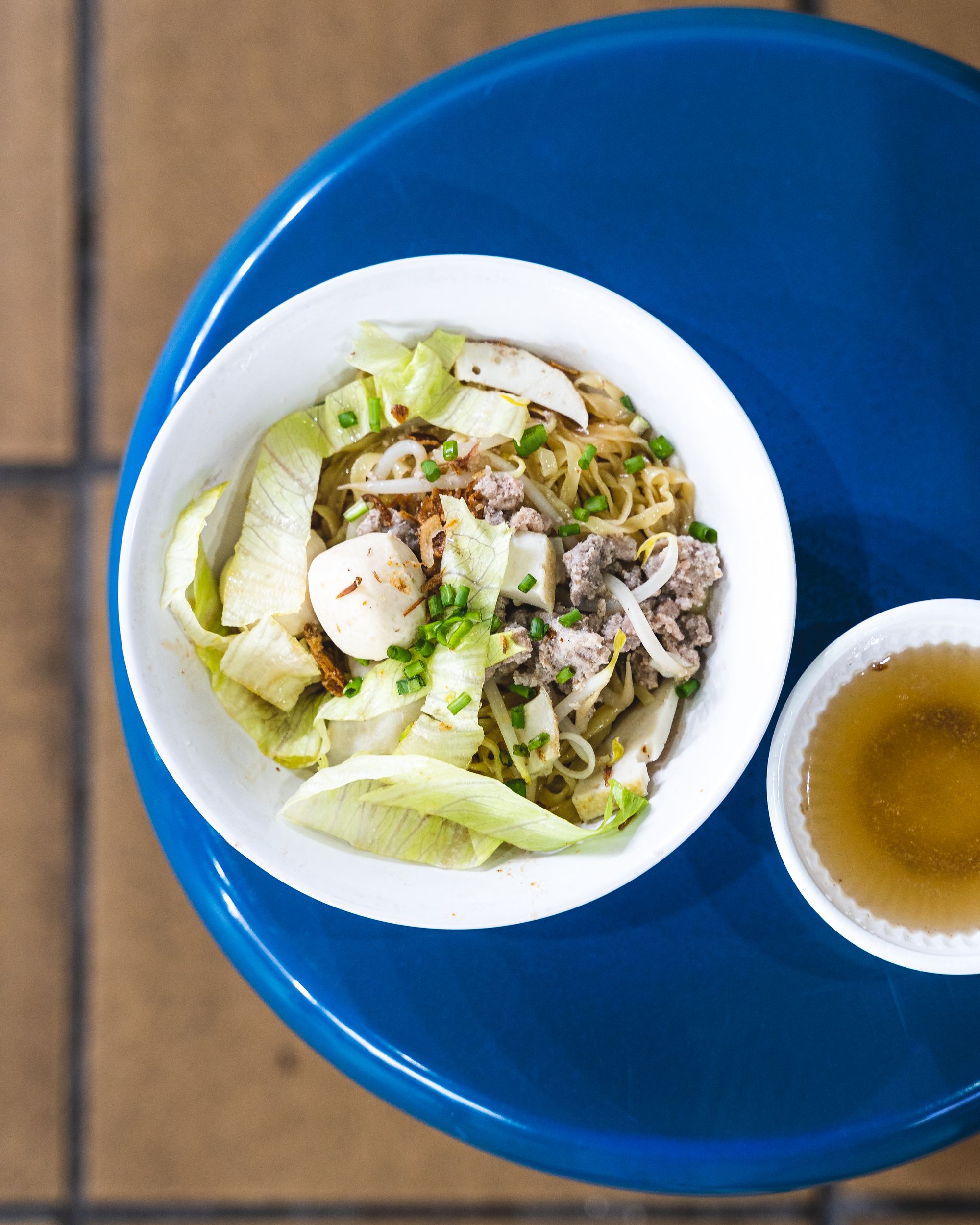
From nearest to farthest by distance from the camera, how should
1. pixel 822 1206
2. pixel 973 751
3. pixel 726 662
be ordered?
pixel 726 662 → pixel 973 751 → pixel 822 1206

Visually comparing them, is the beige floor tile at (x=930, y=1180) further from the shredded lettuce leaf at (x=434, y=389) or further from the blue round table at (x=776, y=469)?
the shredded lettuce leaf at (x=434, y=389)

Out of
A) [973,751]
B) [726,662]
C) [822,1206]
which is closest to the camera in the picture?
[726,662]

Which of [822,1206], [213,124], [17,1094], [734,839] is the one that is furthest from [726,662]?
[17,1094]

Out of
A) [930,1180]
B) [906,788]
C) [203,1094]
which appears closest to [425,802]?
[906,788]

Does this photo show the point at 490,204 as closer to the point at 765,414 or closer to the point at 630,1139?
the point at 765,414

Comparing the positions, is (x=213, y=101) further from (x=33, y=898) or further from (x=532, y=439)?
(x=33, y=898)

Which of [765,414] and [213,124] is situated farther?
[213,124]

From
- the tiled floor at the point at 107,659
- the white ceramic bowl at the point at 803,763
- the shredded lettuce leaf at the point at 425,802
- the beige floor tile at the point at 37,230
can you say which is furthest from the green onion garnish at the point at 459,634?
the beige floor tile at the point at 37,230

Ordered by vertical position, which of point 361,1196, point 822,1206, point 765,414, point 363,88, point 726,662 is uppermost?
point 363,88
